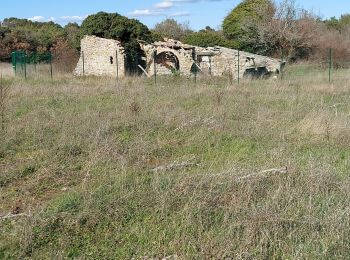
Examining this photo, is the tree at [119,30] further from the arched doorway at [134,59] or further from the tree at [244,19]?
the tree at [244,19]

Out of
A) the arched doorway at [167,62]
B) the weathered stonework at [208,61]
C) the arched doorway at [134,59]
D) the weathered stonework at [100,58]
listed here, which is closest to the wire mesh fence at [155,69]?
the weathered stonework at [208,61]

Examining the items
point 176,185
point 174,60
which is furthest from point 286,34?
point 176,185

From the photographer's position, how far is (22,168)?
6125 mm

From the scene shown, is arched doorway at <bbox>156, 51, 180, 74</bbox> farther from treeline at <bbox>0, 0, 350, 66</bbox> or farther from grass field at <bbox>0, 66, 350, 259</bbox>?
grass field at <bbox>0, 66, 350, 259</bbox>

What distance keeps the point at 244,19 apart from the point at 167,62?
35.4 feet

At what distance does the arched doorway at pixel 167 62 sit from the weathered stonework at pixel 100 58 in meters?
3.22

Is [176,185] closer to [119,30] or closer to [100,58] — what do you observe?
[100,58]

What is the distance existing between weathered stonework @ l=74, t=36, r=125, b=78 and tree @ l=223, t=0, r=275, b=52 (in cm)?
1316

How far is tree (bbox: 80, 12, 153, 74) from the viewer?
1087 inches

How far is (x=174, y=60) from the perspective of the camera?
2841cm

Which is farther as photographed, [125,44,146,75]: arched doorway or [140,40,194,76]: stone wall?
[140,40,194,76]: stone wall

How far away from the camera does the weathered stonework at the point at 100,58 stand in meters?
25.7

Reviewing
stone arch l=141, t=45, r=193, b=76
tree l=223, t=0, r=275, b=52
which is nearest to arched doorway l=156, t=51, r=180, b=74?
stone arch l=141, t=45, r=193, b=76

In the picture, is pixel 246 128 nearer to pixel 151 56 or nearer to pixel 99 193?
pixel 99 193
